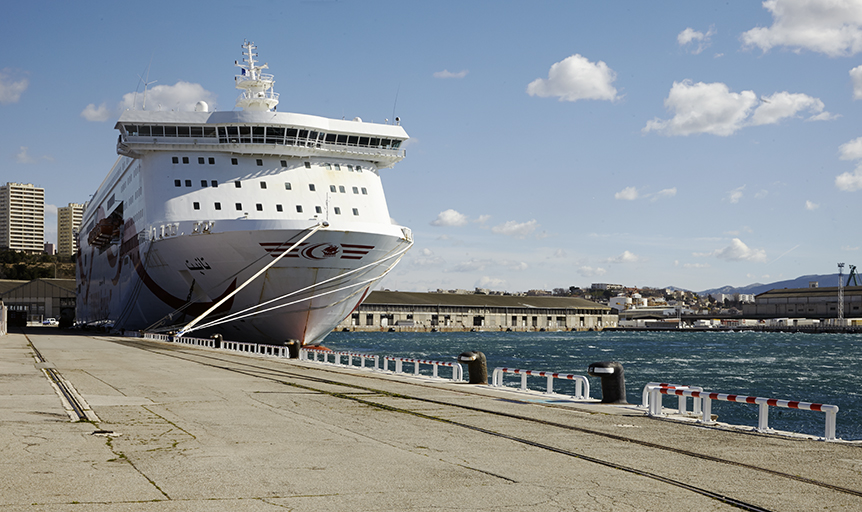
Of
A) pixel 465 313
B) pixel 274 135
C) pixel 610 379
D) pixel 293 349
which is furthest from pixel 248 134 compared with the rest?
pixel 465 313

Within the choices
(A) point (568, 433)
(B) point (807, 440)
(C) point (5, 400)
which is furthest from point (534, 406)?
(C) point (5, 400)

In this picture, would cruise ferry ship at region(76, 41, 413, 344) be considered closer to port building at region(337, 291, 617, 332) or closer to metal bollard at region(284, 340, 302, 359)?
metal bollard at region(284, 340, 302, 359)

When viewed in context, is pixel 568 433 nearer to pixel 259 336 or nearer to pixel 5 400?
pixel 5 400

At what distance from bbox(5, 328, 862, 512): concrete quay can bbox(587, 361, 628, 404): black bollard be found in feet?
2.64

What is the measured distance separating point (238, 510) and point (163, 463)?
2.69 meters

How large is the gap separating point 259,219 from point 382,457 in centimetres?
2962

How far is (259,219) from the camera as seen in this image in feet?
126

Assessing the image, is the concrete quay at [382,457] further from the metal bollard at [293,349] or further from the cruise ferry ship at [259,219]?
the cruise ferry ship at [259,219]

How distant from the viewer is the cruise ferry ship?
3850 cm

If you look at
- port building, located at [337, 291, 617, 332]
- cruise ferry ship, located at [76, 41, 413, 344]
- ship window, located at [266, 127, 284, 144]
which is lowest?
port building, located at [337, 291, 617, 332]

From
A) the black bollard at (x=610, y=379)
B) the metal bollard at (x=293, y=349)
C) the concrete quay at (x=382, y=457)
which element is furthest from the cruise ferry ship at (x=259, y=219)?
the black bollard at (x=610, y=379)

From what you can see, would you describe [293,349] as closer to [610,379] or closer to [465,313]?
[610,379]

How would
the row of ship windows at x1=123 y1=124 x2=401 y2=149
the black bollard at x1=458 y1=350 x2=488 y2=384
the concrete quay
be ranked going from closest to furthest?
the concrete quay < the black bollard at x1=458 y1=350 x2=488 y2=384 < the row of ship windows at x1=123 y1=124 x2=401 y2=149

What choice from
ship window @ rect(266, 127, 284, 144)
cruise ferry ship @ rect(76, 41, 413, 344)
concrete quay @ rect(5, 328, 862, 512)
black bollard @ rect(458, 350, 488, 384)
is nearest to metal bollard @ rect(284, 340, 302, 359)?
cruise ferry ship @ rect(76, 41, 413, 344)
